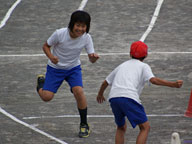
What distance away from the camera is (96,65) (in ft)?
42.3

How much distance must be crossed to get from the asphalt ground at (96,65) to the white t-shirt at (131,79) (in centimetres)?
134

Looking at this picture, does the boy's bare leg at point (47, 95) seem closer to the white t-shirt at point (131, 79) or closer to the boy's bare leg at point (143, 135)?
the white t-shirt at point (131, 79)

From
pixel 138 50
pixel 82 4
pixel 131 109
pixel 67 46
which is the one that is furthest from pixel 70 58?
pixel 82 4

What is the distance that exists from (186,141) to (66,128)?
79.5 inches

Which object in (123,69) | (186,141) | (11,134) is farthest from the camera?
(11,134)

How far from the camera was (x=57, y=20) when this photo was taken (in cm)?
1697

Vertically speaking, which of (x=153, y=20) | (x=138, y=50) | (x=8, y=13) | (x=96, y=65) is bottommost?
(x=96, y=65)

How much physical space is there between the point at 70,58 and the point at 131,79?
5.60 feet

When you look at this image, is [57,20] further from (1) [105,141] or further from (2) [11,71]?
(1) [105,141]

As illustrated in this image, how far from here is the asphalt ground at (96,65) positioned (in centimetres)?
880

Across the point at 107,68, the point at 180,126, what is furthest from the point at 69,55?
the point at 107,68

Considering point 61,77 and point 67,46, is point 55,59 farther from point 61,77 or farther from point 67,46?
point 61,77

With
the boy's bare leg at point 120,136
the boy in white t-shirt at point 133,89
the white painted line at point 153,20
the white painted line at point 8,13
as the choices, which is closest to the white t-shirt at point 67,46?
the boy in white t-shirt at point 133,89

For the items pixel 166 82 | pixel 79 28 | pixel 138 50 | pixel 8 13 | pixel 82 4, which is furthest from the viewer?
pixel 82 4
